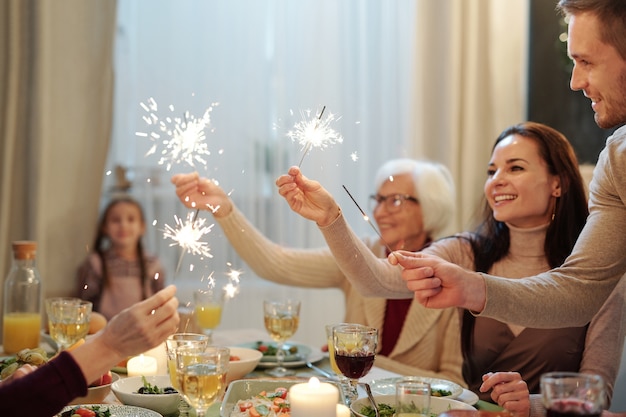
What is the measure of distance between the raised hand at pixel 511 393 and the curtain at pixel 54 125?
8.01 ft

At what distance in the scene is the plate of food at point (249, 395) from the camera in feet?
5.24

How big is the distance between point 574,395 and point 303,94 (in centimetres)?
290

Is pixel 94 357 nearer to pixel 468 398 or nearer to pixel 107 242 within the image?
pixel 468 398

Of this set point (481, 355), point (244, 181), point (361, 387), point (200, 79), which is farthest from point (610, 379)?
point (200, 79)

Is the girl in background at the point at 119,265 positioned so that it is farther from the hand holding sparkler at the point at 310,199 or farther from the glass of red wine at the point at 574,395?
the glass of red wine at the point at 574,395

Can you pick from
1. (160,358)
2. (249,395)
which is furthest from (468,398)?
(160,358)

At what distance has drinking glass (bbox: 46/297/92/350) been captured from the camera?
82.1 inches

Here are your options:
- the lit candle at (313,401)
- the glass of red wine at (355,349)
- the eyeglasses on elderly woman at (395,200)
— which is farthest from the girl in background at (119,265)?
the lit candle at (313,401)

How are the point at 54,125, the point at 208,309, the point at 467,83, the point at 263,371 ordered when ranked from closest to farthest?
the point at 263,371 < the point at 208,309 < the point at 54,125 < the point at 467,83

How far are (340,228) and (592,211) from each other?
0.64m

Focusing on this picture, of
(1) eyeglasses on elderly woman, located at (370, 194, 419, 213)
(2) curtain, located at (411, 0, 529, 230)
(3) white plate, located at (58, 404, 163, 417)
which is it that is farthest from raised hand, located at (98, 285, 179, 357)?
(2) curtain, located at (411, 0, 529, 230)

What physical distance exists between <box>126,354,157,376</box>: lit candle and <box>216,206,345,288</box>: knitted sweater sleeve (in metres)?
0.81

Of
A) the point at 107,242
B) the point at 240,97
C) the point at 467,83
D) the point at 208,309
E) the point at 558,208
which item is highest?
the point at 467,83

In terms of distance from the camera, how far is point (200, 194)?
8.36 feet
